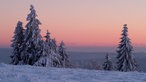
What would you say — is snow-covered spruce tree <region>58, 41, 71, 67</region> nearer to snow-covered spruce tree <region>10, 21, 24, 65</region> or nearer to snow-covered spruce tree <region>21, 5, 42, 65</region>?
snow-covered spruce tree <region>10, 21, 24, 65</region>

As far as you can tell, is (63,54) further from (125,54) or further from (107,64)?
(125,54)

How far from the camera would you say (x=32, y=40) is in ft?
167

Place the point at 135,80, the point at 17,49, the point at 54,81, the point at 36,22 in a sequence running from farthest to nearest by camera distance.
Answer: the point at 17,49 < the point at 36,22 < the point at 135,80 < the point at 54,81

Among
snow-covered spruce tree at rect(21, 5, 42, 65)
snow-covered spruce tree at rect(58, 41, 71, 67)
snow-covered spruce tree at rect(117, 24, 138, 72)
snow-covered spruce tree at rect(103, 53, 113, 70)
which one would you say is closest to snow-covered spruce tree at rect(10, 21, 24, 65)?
snow-covered spruce tree at rect(21, 5, 42, 65)

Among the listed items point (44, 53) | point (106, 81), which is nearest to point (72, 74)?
point (106, 81)

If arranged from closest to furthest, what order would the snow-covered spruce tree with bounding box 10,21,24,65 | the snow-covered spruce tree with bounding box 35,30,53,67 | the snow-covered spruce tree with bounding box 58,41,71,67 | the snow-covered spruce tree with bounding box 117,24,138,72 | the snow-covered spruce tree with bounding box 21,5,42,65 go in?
the snow-covered spruce tree with bounding box 35,30,53,67 → the snow-covered spruce tree with bounding box 21,5,42,65 → the snow-covered spruce tree with bounding box 10,21,24,65 → the snow-covered spruce tree with bounding box 117,24,138,72 → the snow-covered spruce tree with bounding box 58,41,71,67

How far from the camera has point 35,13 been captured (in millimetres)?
50625

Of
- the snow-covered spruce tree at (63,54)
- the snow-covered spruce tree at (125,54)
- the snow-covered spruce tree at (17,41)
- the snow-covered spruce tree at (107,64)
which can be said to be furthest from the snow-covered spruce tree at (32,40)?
the snow-covered spruce tree at (107,64)

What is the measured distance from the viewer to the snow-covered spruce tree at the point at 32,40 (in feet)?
166

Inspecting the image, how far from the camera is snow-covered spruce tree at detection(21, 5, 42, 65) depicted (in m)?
50.5

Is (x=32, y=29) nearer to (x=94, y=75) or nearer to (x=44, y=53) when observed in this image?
(x=44, y=53)

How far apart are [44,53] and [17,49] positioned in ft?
19.3

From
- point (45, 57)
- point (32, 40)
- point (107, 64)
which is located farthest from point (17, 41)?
point (107, 64)

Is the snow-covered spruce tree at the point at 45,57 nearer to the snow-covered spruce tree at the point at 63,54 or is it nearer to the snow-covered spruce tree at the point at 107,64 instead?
the snow-covered spruce tree at the point at 63,54
